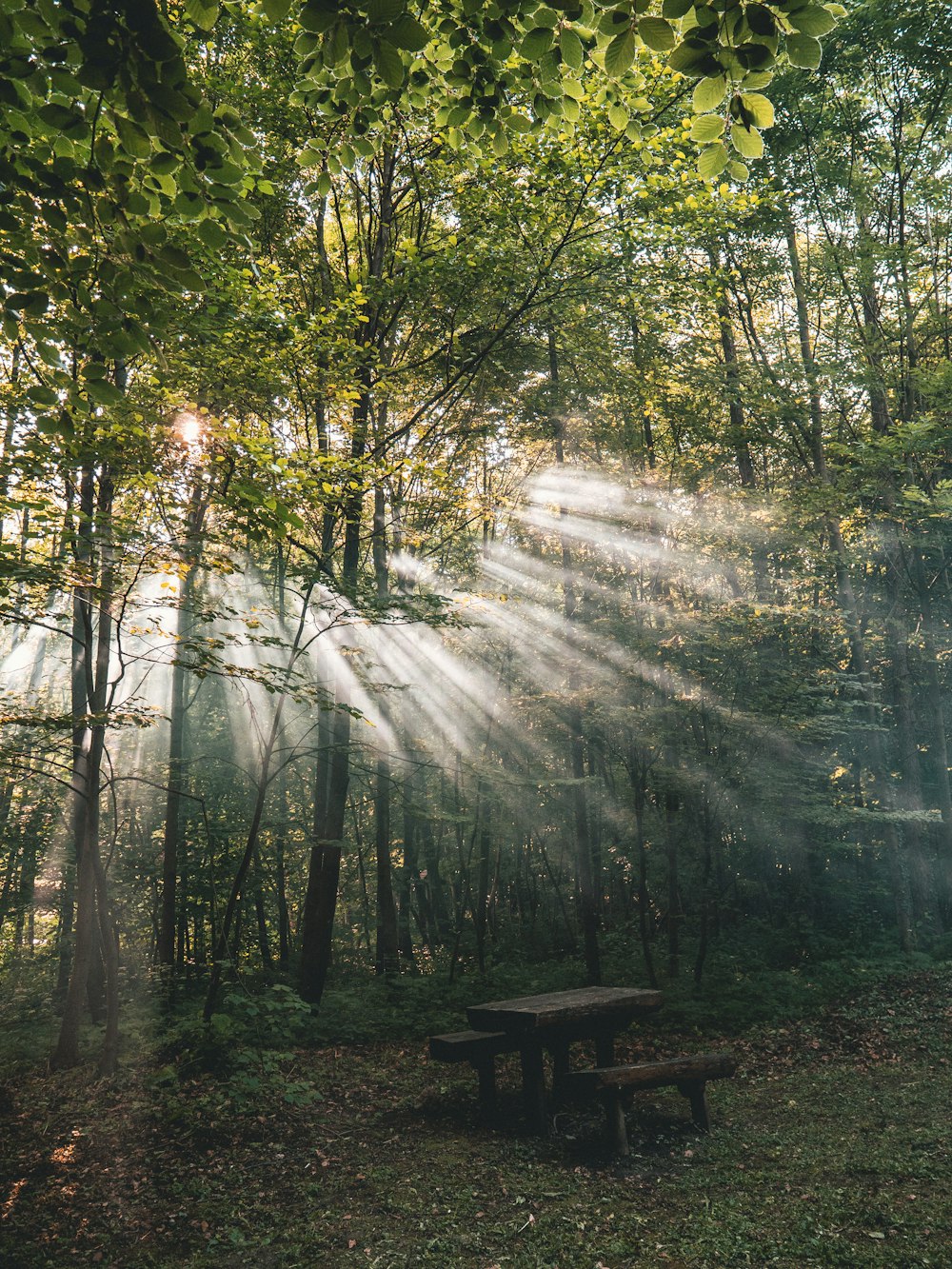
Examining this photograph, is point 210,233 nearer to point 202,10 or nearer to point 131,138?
point 131,138

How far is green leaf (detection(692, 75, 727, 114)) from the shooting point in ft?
6.55

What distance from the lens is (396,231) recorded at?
436 inches

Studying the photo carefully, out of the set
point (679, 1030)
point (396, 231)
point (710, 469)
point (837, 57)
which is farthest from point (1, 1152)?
point (837, 57)

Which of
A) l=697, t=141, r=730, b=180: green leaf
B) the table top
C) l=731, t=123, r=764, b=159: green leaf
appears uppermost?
l=697, t=141, r=730, b=180: green leaf

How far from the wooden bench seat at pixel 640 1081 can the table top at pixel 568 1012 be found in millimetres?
380

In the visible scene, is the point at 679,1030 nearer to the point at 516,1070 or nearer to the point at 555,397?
the point at 516,1070

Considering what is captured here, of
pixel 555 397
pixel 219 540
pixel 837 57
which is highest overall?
pixel 837 57

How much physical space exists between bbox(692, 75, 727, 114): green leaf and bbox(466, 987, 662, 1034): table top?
546cm

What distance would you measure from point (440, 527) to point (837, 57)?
407 inches

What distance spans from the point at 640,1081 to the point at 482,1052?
1.34 meters

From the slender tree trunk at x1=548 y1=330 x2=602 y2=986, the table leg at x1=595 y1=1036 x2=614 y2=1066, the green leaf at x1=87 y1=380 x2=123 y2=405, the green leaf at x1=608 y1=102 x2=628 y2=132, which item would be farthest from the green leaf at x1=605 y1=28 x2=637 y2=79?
the slender tree trunk at x1=548 y1=330 x2=602 y2=986

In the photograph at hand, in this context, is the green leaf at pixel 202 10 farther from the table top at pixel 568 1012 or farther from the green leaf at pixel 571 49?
the table top at pixel 568 1012

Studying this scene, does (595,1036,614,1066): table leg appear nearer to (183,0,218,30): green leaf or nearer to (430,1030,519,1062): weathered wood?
(430,1030,519,1062): weathered wood

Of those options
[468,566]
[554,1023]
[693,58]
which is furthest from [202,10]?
[468,566]
